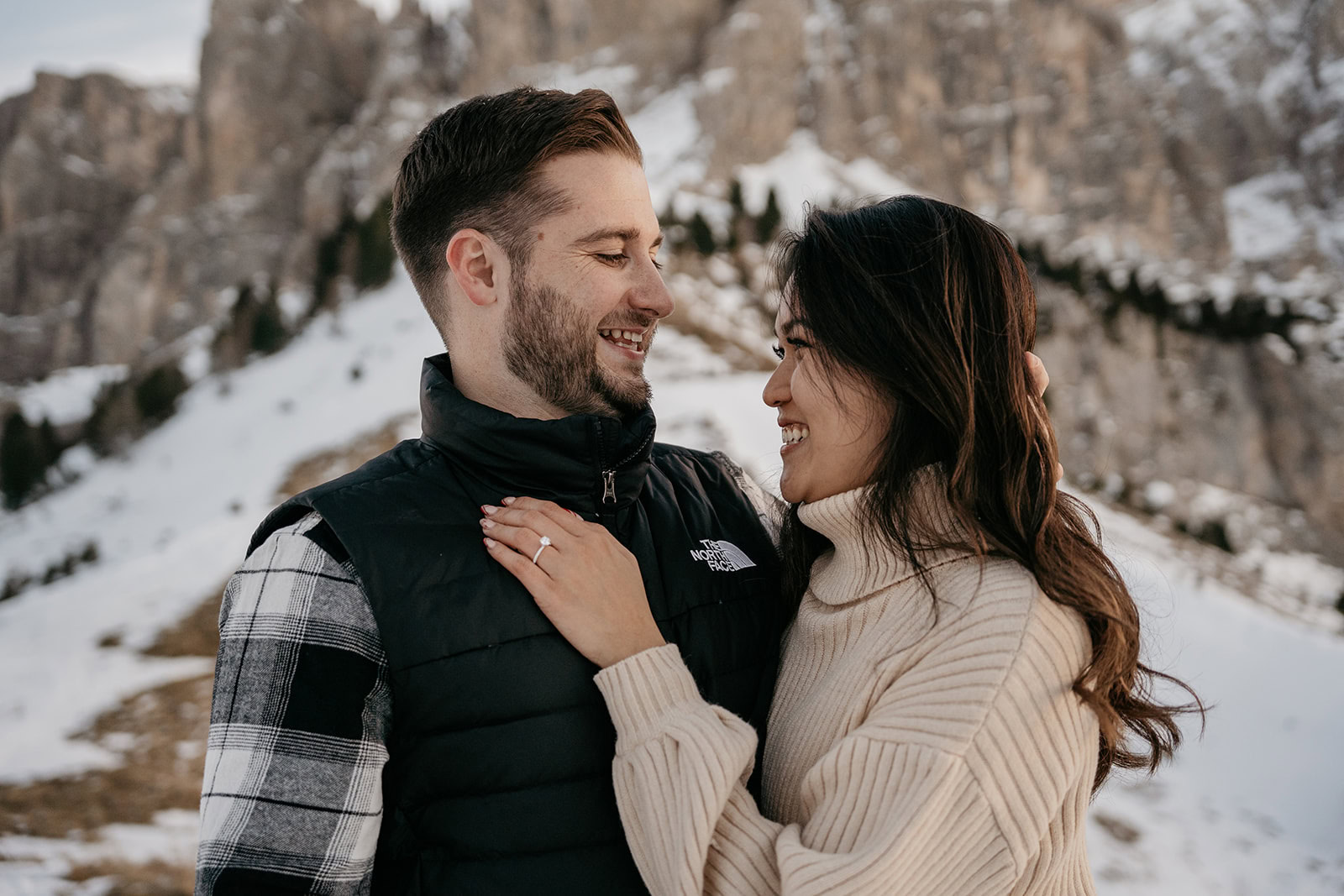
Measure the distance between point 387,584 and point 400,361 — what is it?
1600cm

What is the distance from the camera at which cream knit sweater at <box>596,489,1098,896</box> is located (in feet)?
5.54

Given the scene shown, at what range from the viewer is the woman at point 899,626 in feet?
5.65

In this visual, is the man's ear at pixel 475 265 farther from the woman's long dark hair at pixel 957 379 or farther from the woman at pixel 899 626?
the woman's long dark hair at pixel 957 379

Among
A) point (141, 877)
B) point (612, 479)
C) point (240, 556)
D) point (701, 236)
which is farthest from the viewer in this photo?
point (701, 236)

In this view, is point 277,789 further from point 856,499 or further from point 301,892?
point 856,499

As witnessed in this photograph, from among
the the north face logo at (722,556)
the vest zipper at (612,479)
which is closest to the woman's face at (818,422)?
the the north face logo at (722,556)

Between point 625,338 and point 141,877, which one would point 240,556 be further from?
point 625,338

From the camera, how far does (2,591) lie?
17188 mm

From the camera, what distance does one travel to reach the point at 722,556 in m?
2.43

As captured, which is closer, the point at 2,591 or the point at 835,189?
the point at 2,591

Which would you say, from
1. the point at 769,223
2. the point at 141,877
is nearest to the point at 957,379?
the point at 141,877

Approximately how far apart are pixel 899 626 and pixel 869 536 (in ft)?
0.82

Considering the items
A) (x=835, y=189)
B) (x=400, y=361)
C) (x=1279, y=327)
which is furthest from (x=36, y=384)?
(x=1279, y=327)

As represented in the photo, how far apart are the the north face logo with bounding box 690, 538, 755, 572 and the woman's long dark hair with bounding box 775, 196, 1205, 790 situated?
423mm
